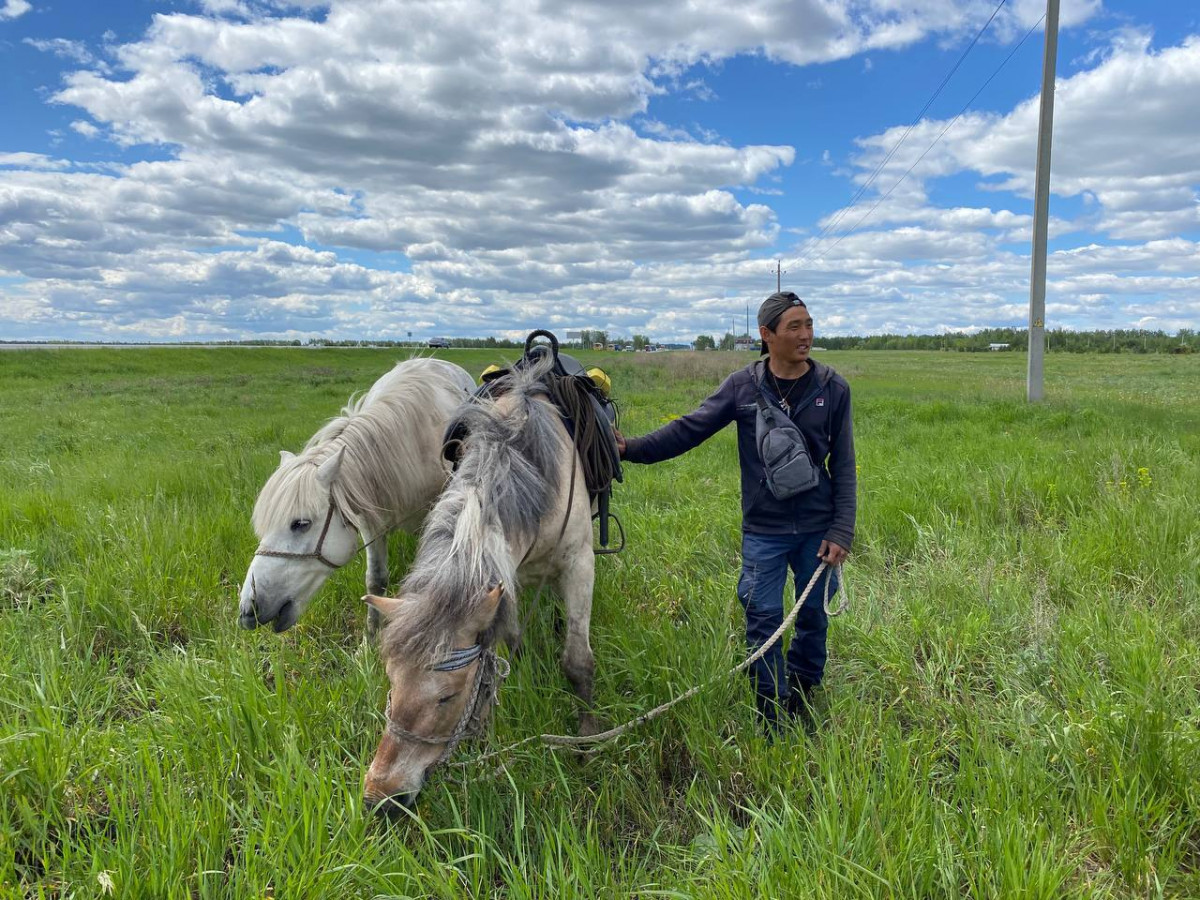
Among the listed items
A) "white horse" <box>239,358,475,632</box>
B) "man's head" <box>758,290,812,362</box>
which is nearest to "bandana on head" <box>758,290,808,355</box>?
"man's head" <box>758,290,812,362</box>

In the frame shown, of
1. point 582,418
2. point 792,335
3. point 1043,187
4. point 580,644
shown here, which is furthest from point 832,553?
point 1043,187

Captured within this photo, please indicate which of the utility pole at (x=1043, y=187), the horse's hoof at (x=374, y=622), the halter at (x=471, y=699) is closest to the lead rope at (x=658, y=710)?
the halter at (x=471, y=699)

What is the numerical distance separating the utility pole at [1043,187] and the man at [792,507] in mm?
12124

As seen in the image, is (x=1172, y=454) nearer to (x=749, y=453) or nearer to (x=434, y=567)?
(x=749, y=453)

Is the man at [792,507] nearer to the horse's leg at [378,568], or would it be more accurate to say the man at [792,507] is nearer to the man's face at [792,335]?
the man's face at [792,335]

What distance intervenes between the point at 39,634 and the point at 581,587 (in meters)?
2.93

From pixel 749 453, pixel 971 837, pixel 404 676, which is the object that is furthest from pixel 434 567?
pixel 971 837

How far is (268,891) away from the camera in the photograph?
197cm

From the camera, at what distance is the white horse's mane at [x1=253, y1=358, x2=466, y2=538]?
334 cm

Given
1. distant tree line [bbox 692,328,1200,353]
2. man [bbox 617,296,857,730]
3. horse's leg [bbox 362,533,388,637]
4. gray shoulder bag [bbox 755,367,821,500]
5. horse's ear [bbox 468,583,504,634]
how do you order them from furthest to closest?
distant tree line [bbox 692,328,1200,353] → horse's leg [bbox 362,533,388,637] → man [bbox 617,296,857,730] → gray shoulder bag [bbox 755,367,821,500] → horse's ear [bbox 468,583,504,634]

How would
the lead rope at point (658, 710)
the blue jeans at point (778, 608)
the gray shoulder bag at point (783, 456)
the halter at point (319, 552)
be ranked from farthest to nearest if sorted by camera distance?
the halter at point (319, 552)
the blue jeans at point (778, 608)
the gray shoulder bag at point (783, 456)
the lead rope at point (658, 710)

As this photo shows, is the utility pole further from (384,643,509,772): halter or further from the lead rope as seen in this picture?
(384,643,509,772): halter

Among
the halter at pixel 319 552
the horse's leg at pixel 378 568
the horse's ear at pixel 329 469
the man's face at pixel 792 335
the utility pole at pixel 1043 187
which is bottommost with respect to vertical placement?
the horse's leg at pixel 378 568

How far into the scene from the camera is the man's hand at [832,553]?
2975 mm
